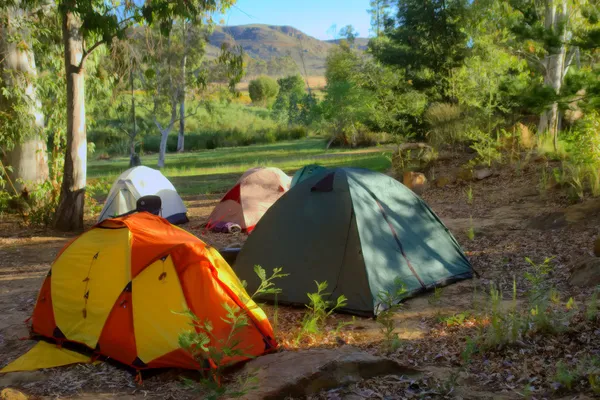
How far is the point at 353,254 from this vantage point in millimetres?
6172

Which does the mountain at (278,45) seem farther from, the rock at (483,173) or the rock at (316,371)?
the rock at (316,371)

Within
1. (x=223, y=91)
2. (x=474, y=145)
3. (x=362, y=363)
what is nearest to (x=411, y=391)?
(x=362, y=363)

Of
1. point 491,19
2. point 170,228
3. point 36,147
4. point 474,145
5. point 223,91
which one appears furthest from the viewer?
point 223,91

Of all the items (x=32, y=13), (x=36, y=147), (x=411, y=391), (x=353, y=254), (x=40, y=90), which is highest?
(x=32, y=13)

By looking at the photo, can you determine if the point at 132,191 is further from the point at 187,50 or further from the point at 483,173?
the point at 187,50

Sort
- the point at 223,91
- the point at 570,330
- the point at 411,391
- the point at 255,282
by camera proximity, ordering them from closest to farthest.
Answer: the point at 411,391 < the point at 570,330 < the point at 255,282 < the point at 223,91

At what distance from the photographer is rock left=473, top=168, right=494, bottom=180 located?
1271 cm

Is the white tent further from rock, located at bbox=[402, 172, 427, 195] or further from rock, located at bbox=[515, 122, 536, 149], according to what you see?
rock, located at bbox=[515, 122, 536, 149]

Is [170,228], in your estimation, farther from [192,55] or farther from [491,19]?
[192,55]

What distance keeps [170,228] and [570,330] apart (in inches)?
143

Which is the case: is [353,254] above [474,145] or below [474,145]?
below

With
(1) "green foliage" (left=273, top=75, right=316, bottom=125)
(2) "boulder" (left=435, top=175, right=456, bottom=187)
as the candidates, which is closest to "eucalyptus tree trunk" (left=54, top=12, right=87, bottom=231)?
(2) "boulder" (left=435, top=175, right=456, bottom=187)

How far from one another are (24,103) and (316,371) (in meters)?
10.3

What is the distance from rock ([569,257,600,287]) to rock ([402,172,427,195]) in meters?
6.87
